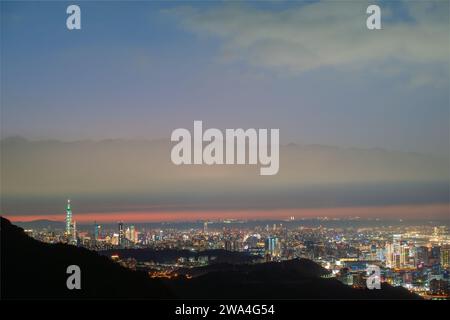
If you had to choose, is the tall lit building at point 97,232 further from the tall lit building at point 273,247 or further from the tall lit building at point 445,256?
the tall lit building at point 445,256

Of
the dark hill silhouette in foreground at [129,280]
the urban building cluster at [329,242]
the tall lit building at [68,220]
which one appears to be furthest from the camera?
the urban building cluster at [329,242]

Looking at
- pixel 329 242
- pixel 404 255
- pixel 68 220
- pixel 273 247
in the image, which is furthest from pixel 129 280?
pixel 404 255

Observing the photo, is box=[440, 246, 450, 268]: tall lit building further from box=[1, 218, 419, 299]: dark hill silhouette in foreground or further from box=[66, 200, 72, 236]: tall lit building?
box=[66, 200, 72, 236]: tall lit building

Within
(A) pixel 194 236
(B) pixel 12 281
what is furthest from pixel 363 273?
(B) pixel 12 281

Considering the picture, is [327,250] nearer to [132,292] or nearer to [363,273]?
[363,273]

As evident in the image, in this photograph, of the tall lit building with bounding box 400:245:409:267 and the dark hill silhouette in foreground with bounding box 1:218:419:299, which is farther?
the tall lit building with bounding box 400:245:409:267

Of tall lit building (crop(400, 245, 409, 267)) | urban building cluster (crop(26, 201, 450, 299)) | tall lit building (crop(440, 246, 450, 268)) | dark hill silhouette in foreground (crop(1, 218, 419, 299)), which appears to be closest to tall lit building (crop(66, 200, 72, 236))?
urban building cluster (crop(26, 201, 450, 299))

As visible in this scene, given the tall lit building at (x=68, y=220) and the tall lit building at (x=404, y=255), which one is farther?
the tall lit building at (x=404, y=255)

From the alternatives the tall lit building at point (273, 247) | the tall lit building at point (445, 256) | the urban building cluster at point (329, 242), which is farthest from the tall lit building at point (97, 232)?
the tall lit building at point (445, 256)
